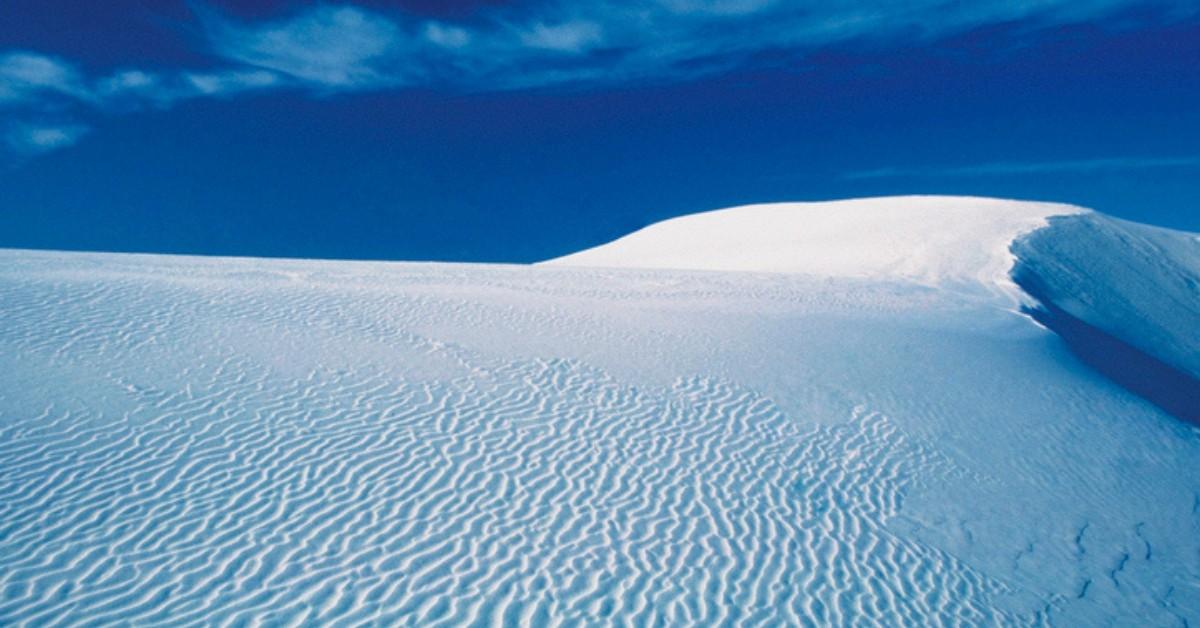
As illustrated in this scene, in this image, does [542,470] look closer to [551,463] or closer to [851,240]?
[551,463]

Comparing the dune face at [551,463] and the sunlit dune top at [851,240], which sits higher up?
the sunlit dune top at [851,240]

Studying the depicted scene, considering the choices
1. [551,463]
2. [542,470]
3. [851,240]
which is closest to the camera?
[542,470]

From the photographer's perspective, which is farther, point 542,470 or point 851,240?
point 851,240

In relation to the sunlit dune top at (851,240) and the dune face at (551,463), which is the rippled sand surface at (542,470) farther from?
the sunlit dune top at (851,240)

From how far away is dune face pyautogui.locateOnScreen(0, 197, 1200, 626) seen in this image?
6297mm

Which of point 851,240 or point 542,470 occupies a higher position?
point 851,240

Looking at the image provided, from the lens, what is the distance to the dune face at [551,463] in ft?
20.7

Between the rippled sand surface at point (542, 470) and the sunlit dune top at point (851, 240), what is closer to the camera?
the rippled sand surface at point (542, 470)

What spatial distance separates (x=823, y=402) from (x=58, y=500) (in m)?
9.52

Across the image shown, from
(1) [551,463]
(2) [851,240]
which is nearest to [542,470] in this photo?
(1) [551,463]

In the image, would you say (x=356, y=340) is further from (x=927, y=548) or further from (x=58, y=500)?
(x=927, y=548)

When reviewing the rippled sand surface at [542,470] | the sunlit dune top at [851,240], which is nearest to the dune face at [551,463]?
the rippled sand surface at [542,470]

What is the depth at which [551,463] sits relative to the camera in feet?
28.3

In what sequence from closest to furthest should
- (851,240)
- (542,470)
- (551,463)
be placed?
(542,470) < (551,463) < (851,240)
